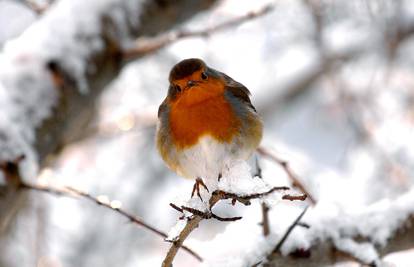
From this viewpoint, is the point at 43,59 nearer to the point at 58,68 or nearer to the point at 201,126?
the point at 58,68

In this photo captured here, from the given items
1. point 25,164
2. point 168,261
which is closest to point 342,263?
point 168,261

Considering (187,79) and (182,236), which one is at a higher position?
(187,79)

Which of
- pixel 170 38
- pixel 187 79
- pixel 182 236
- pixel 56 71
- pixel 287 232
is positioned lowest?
pixel 182 236

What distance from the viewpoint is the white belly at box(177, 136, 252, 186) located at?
2.04m

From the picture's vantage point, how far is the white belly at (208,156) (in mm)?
2043

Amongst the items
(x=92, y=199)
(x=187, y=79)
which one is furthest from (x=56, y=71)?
(x=92, y=199)

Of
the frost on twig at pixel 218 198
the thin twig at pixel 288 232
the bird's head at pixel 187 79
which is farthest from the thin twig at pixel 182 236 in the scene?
the bird's head at pixel 187 79

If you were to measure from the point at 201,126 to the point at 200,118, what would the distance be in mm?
26

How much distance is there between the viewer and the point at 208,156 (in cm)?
205

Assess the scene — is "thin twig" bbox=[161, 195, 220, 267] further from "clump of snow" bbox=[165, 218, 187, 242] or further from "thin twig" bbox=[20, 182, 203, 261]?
"thin twig" bbox=[20, 182, 203, 261]

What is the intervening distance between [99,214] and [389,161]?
143 inches

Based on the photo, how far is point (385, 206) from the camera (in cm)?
210

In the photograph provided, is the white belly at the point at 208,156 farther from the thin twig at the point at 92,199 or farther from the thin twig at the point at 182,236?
the thin twig at the point at 182,236

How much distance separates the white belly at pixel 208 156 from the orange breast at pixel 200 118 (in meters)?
0.02
